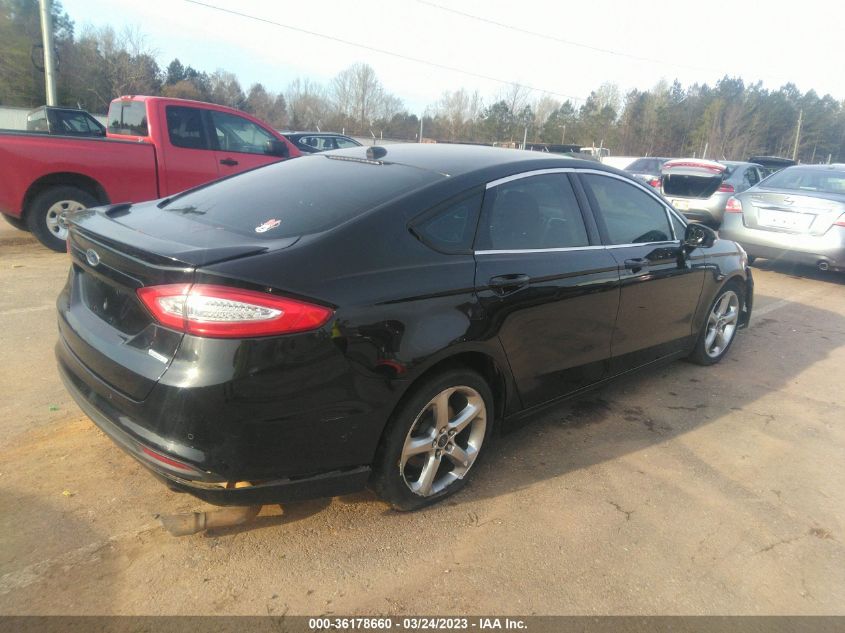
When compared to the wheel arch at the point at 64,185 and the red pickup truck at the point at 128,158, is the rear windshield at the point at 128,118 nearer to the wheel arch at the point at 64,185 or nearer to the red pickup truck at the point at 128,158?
the red pickup truck at the point at 128,158

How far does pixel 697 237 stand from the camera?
4297mm

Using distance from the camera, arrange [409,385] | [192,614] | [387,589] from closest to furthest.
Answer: [192,614], [387,589], [409,385]

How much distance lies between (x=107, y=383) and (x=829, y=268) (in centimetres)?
882

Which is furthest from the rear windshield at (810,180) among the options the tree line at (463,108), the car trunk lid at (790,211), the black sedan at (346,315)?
the tree line at (463,108)

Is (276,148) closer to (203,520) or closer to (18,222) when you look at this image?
(18,222)

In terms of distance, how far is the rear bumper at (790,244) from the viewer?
25.5 ft

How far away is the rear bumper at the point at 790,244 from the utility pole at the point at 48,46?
1733cm

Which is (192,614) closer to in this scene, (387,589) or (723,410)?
(387,589)

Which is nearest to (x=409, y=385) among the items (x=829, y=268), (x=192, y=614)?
(x=192, y=614)

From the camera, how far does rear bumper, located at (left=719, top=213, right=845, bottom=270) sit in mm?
7768

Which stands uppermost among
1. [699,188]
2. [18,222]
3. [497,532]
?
[699,188]

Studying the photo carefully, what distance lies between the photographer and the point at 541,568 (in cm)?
249

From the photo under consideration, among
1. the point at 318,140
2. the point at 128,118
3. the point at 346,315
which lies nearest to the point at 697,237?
the point at 346,315

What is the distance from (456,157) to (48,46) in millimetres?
17713
